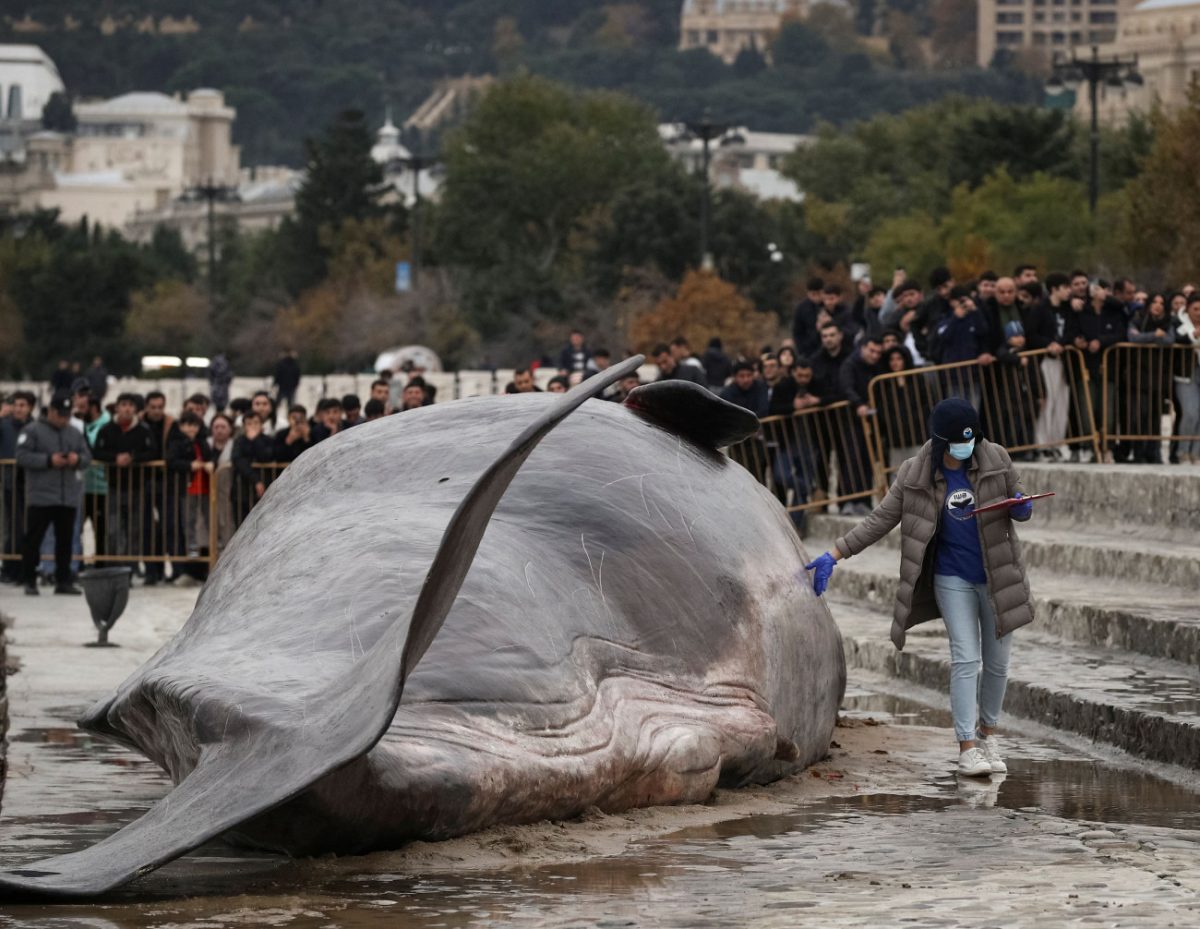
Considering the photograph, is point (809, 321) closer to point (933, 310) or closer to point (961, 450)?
point (933, 310)

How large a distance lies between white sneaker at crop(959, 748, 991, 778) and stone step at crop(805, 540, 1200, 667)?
277cm

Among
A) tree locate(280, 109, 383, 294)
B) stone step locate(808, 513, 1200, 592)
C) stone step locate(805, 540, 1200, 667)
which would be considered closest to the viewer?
stone step locate(805, 540, 1200, 667)

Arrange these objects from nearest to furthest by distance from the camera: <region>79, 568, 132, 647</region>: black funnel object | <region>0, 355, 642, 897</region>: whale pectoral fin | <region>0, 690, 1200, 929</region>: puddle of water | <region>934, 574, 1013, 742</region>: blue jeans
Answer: <region>0, 355, 642, 897</region>: whale pectoral fin → <region>0, 690, 1200, 929</region>: puddle of water → <region>934, 574, 1013, 742</region>: blue jeans → <region>79, 568, 132, 647</region>: black funnel object

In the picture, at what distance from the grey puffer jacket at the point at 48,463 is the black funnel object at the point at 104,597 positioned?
4.12 m

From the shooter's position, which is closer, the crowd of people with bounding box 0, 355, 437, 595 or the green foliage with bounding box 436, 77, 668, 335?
the crowd of people with bounding box 0, 355, 437, 595

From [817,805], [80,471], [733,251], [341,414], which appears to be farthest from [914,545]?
[733,251]

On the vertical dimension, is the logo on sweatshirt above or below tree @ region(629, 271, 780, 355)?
above

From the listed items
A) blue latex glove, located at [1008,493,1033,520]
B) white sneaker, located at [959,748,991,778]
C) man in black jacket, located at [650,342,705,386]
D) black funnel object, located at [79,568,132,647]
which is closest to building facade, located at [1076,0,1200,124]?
man in black jacket, located at [650,342,705,386]

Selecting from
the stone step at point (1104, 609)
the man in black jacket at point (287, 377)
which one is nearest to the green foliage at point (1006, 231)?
the man in black jacket at point (287, 377)

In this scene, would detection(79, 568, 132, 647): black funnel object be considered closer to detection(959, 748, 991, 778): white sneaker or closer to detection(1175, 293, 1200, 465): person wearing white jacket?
detection(959, 748, 991, 778): white sneaker

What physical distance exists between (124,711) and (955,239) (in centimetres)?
7122

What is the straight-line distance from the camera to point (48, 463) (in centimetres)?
1950

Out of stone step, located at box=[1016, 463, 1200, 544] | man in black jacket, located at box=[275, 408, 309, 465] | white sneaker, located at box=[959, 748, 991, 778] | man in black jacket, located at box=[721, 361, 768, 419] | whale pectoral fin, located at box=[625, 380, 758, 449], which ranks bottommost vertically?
white sneaker, located at box=[959, 748, 991, 778]

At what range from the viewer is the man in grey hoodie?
19562 mm
